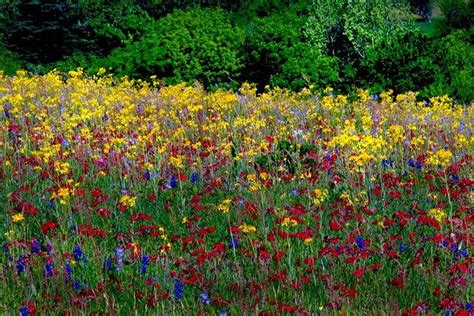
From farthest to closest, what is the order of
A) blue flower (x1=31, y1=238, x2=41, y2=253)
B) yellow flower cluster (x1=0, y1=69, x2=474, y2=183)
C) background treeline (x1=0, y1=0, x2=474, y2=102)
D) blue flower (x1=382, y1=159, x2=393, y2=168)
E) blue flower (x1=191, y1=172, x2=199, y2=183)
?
background treeline (x1=0, y1=0, x2=474, y2=102) → yellow flower cluster (x1=0, y1=69, x2=474, y2=183) → blue flower (x1=382, y1=159, x2=393, y2=168) → blue flower (x1=191, y1=172, x2=199, y2=183) → blue flower (x1=31, y1=238, x2=41, y2=253)

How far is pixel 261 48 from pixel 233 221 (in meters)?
9.42

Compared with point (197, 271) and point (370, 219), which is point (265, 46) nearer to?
point (370, 219)

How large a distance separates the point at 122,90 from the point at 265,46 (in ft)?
Result: 14.7

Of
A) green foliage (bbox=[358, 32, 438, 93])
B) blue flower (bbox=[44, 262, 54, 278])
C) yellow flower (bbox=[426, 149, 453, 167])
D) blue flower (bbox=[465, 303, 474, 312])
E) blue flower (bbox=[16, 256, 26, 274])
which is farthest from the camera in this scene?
green foliage (bbox=[358, 32, 438, 93])

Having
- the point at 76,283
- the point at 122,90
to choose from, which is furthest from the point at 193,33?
the point at 76,283

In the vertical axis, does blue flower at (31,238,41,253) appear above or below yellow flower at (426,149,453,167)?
below

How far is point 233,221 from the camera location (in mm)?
5184

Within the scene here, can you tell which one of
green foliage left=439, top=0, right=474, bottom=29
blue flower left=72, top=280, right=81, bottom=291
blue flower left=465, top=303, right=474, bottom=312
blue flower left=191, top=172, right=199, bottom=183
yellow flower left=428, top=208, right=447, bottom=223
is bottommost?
blue flower left=191, top=172, right=199, bottom=183

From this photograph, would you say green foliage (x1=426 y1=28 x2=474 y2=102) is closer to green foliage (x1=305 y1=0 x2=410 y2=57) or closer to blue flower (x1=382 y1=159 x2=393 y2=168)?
green foliage (x1=305 y1=0 x2=410 y2=57)

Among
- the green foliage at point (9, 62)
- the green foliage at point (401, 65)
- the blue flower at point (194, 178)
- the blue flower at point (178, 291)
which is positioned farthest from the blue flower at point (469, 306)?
the green foliage at point (9, 62)

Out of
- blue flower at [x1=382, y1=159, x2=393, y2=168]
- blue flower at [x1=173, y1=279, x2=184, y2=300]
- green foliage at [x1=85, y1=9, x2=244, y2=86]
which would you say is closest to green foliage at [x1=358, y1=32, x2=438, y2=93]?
green foliage at [x1=85, y1=9, x2=244, y2=86]

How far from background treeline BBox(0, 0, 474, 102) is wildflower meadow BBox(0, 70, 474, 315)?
202 inches

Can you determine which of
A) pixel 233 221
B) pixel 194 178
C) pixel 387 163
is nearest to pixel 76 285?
pixel 233 221

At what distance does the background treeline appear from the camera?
1379 centimetres
